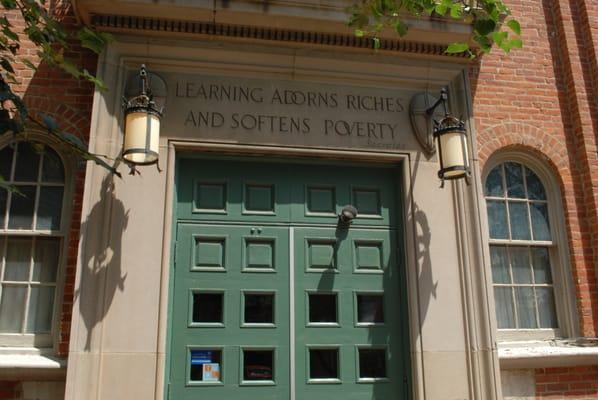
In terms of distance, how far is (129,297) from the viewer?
17.5 feet

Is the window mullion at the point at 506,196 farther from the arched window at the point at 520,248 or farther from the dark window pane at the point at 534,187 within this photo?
the dark window pane at the point at 534,187

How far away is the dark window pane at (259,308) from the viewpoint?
18.6 ft

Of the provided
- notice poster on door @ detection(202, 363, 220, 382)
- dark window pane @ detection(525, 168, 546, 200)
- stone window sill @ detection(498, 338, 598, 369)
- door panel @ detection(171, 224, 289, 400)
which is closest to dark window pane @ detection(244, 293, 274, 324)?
door panel @ detection(171, 224, 289, 400)

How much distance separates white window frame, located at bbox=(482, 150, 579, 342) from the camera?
6430mm

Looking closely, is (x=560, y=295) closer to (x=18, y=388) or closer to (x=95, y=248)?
(x=95, y=248)

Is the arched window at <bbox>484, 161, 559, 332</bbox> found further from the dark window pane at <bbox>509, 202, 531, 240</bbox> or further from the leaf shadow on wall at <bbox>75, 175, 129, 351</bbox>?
the leaf shadow on wall at <bbox>75, 175, 129, 351</bbox>

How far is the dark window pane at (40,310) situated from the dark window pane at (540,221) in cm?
542

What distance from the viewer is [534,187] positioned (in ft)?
22.6

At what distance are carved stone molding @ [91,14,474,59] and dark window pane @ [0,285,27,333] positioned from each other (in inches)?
111

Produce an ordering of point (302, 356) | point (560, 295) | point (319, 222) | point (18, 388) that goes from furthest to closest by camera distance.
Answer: point (560, 295) → point (319, 222) → point (302, 356) → point (18, 388)

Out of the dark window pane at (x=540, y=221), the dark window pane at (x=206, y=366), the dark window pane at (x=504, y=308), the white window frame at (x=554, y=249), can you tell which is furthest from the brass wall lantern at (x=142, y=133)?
the dark window pane at (x=540, y=221)

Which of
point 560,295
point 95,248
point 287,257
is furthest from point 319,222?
point 560,295

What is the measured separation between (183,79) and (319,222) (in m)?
2.12

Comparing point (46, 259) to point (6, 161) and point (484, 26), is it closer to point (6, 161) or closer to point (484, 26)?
point (6, 161)
